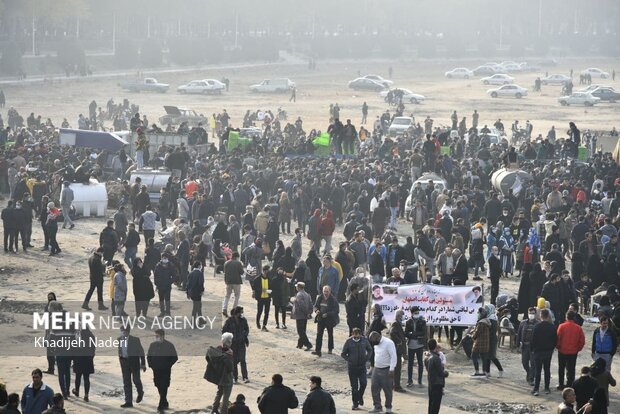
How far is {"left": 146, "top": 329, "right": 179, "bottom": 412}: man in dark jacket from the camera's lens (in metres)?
18.1

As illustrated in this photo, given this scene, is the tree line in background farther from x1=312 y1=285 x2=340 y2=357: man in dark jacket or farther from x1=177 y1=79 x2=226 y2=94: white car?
x1=312 y1=285 x2=340 y2=357: man in dark jacket

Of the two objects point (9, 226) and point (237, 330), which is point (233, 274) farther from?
point (9, 226)

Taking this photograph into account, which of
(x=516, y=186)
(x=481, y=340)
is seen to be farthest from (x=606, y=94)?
(x=481, y=340)

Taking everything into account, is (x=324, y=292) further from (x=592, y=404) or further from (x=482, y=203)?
(x=482, y=203)

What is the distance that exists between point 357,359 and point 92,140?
24.5 metres

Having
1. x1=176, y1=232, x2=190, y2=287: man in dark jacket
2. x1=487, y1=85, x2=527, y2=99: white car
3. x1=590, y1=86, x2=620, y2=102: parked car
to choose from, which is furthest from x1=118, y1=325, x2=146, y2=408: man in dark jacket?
x1=487, y1=85, x2=527, y2=99: white car

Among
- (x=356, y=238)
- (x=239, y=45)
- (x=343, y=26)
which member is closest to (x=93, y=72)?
(x=239, y=45)

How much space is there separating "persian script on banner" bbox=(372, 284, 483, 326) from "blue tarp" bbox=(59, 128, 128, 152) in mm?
20666

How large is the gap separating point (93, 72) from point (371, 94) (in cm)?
2409

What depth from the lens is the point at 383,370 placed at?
60.7 feet

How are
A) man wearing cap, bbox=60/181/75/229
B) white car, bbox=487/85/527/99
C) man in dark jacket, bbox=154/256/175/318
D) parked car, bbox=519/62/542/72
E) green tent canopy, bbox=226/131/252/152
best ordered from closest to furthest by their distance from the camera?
man in dark jacket, bbox=154/256/175/318
man wearing cap, bbox=60/181/75/229
green tent canopy, bbox=226/131/252/152
white car, bbox=487/85/527/99
parked car, bbox=519/62/542/72

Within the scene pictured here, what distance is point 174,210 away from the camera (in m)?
34.5

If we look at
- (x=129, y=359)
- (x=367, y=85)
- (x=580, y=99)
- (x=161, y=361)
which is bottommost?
(x=367, y=85)

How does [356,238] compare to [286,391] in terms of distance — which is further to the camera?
[356,238]
